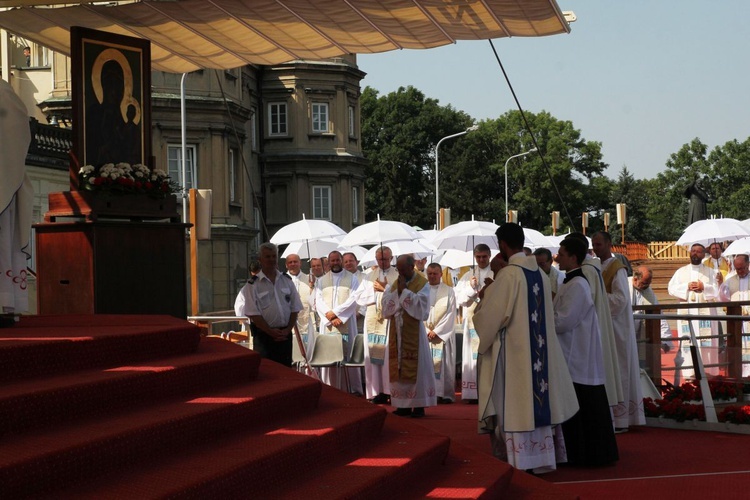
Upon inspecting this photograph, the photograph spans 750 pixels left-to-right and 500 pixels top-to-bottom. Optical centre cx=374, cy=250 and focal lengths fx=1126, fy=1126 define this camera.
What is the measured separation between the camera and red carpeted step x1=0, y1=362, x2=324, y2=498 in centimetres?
533

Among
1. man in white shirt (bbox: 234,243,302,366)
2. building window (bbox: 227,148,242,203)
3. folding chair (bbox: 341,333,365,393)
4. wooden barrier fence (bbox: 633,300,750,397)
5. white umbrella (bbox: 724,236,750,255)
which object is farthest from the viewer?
building window (bbox: 227,148,242,203)

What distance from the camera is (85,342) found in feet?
23.3

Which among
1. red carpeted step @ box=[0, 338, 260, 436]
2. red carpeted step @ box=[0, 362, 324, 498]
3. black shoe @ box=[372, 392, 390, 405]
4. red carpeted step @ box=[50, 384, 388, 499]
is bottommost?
black shoe @ box=[372, 392, 390, 405]

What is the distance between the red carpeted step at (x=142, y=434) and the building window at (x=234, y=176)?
37.1 m

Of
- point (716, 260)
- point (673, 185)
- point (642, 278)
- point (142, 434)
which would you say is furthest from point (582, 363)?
point (673, 185)

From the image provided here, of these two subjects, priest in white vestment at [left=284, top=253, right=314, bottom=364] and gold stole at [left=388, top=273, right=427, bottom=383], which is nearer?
gold stole at [left=388, top=273, right=427, bottom=383]

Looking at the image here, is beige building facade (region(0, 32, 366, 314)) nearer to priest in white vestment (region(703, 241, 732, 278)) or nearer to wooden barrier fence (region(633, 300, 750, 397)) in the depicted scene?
priest in white vestment (region(703, 241, 732, 278))

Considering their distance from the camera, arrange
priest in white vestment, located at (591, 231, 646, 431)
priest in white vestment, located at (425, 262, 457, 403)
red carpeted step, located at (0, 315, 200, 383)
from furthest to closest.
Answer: priest in white vestment, located at (425, 262, 457, 403)
priest in white vestment, located at (591, 231, 646, 431)
red carpeted step, located at (0, 315, 200, 383)

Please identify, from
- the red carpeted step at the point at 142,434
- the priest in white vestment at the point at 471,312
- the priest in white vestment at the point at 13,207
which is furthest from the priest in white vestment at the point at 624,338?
the priest in white vestment at the point at 13,207

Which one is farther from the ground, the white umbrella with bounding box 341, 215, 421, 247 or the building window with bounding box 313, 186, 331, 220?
the building window with bounding box 313, 186, 331, 220

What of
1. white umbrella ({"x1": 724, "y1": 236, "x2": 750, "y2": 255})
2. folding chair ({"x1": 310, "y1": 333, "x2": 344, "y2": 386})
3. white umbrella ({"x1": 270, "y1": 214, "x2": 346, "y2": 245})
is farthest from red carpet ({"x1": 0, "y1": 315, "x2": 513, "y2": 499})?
white umbrella ({"x1": 724, "y1": 236, "x2": 750, "y2": 255})

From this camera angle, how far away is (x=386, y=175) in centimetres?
8250

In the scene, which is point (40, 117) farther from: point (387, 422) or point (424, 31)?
point (387, 422)

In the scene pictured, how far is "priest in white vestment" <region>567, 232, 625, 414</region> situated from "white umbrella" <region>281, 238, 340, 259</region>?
10457 millimetres
